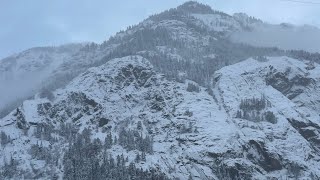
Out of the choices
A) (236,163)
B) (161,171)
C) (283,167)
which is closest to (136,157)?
(161,171)

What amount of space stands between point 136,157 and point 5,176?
46.7 metres

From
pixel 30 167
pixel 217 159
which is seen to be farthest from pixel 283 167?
pixel 30 167

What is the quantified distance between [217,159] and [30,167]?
68380 millimetres

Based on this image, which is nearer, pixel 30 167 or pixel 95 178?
pixel 95 178

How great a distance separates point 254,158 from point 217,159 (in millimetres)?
13928

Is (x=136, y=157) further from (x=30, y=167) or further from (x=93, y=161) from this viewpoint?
(x=30, y=167)

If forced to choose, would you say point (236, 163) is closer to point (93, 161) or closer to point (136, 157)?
point (136, 157)

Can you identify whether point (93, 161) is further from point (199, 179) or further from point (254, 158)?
point (254, 158)

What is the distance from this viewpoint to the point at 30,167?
7800 inches

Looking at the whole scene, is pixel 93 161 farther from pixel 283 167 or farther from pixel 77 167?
pixel 283 167

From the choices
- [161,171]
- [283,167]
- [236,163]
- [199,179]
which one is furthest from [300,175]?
[161,171]

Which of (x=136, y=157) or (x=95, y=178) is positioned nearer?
(x=95, y=178)

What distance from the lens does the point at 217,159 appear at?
647ft

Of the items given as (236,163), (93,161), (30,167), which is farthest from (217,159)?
(30,167)
